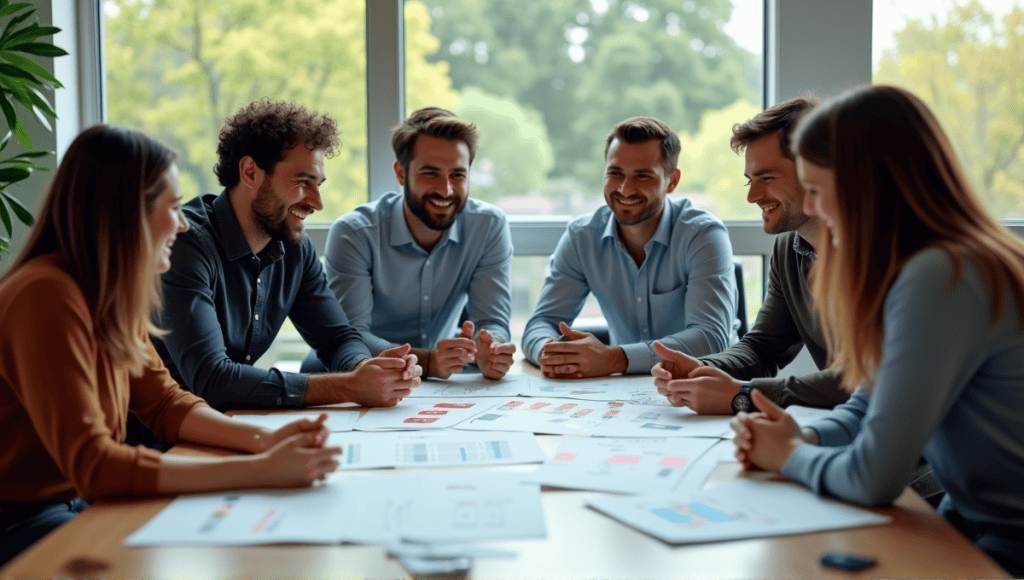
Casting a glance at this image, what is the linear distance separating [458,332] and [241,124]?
3.39 ft

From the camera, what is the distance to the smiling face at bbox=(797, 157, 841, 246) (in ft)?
4.00

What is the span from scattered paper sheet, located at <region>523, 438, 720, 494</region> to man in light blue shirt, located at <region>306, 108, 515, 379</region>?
51.4 inches

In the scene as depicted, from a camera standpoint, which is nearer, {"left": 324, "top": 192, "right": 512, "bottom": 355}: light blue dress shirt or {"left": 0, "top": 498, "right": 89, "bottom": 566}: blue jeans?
{"left": 0, "top": 498, "right": 89, "bottom": 566}: blue jeans

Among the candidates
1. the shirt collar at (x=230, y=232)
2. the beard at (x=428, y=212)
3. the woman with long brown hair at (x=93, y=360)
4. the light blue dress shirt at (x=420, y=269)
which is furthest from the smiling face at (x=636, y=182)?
the woman with long brown hair at (x=93, y=360)

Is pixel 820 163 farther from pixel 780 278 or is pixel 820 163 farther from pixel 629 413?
pixel 780 278

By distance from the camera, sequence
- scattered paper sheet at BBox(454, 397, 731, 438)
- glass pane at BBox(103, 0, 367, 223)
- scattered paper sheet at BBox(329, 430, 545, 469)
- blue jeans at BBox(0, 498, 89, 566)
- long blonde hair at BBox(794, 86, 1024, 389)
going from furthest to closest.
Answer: glass pane at BBox(103, 0, 367, 223)
scattered paper sheet at BBox(454, 397, 731, 438)
scattered paper sheet at BBox(329, 430, 545, 469)
blue jeans at BBox(0, 498, 89, 566)
long blonde hair at BBox(794, 86, 1024, 389)

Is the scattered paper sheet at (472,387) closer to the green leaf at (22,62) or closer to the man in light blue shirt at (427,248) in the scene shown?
the man in light blue shirt at (427,248)

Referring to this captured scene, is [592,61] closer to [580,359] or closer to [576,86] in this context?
[576,86]

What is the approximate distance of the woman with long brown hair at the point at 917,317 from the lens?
109 centimetres

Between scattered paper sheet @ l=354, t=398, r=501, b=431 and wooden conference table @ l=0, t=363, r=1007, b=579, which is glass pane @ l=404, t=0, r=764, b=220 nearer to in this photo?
scattered paper sheet @ l=354, t=398, r=501, b=431

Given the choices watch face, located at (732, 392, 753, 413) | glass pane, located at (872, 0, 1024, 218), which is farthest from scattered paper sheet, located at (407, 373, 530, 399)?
glass pane, located at (872, 0, 1024, 218)

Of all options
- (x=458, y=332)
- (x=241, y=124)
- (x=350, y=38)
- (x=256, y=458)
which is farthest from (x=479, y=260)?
(x=256, y=458)

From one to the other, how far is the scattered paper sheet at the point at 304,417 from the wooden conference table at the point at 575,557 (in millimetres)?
575

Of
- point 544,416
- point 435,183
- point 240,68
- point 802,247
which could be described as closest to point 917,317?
point 544,416
